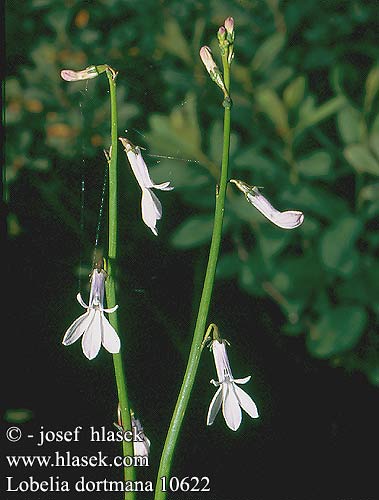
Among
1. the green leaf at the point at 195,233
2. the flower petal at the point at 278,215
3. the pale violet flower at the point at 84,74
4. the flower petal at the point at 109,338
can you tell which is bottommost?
the flower petal at the point at 109,338

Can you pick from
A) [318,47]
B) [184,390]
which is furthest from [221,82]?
[318,47]

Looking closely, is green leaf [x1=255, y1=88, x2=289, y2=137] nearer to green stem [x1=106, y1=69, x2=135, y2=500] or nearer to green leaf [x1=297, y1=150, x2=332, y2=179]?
green leaf [x1=297, y1=150, x2=332, y2=179]

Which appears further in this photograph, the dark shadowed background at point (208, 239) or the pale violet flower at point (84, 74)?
the dark shadowed background at point (208, 239)

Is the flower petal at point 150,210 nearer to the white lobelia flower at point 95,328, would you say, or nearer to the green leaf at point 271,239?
the white lobelia flower at point 95,328

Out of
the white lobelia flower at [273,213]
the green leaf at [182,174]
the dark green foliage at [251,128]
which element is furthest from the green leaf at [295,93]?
the white lobelia flower at [273,213]

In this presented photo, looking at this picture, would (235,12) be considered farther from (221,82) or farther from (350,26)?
(221,82)
